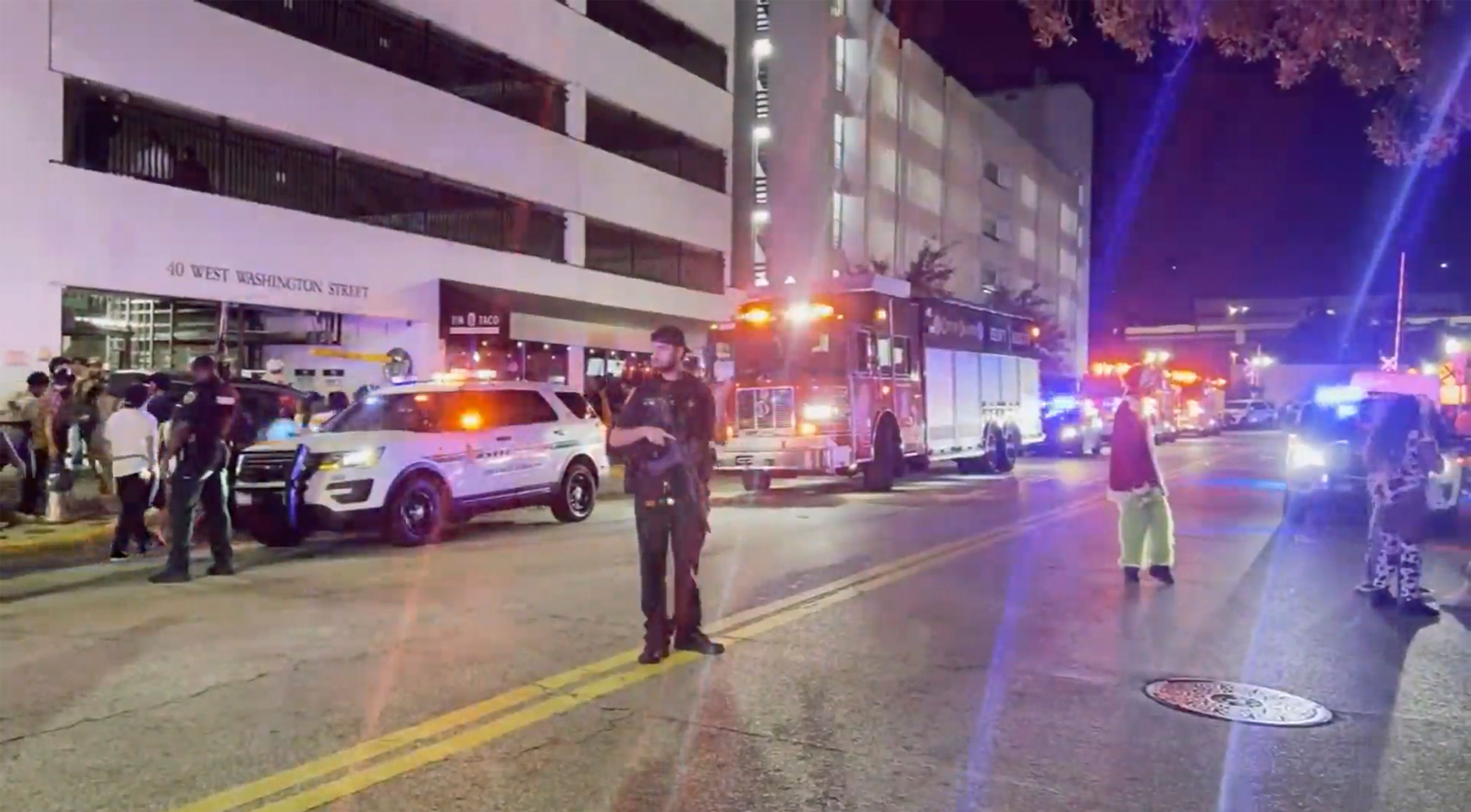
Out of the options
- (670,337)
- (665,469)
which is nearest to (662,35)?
(670,337)

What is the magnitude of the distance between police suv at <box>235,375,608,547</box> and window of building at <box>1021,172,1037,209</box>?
55209 mm

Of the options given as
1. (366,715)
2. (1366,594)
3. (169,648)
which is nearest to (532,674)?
(366,715)

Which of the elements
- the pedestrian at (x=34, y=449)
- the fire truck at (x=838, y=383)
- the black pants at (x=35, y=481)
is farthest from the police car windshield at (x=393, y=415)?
the fire truck at (x=838, y=383)

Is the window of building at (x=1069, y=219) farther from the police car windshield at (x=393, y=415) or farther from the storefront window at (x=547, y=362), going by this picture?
the police car windshield at (x=393, y=415)

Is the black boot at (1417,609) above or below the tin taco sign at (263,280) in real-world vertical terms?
below

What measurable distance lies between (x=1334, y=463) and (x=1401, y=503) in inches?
203

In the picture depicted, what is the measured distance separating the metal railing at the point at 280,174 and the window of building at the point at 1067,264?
4963cm

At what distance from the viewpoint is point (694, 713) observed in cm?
579

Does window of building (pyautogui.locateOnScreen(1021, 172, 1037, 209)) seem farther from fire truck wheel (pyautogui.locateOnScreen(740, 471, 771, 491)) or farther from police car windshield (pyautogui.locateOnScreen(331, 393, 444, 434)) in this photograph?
police car windshield (pyautogui.locateOnScreen(331, 393, 444, 434))

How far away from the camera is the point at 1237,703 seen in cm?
620

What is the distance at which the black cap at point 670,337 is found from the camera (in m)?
6.85

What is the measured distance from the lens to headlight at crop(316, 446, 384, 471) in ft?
39.3

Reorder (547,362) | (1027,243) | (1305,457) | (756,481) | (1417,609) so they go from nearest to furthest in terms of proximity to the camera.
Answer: (1417,609) → (1305,457) → (756,481) → (547,362) → (1027,243)

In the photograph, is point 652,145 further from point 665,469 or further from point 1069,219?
point 1069,219
